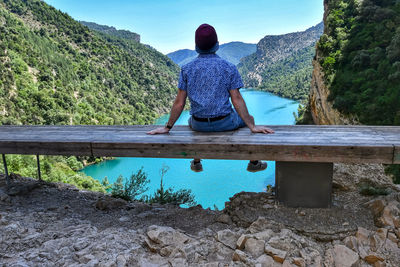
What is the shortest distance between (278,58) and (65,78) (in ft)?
431

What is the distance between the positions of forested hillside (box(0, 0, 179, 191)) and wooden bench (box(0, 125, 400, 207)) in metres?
→ 17.9

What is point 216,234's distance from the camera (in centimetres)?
274

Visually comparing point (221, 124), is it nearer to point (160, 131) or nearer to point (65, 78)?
point (160, 131)

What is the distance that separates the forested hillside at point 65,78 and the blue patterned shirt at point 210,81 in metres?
18.7

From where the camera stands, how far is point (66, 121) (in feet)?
140

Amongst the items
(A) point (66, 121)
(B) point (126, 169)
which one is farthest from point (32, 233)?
(A) point (66, 121)

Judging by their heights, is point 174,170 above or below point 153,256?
below

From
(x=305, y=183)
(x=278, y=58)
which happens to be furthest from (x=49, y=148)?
(x=278, y=58)

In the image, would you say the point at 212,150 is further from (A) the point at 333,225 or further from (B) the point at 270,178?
(B) the point at 270,178

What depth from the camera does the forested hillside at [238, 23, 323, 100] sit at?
427 ft

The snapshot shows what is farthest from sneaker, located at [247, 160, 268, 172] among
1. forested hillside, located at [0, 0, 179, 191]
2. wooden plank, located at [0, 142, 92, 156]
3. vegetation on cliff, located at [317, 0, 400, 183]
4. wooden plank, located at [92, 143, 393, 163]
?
forested hillside, located at [0, 0, 179, 191]

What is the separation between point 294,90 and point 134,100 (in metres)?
46.1

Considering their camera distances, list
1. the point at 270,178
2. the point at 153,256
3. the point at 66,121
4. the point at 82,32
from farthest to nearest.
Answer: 1. the point at 82,32
2. the point at 66,121
3. the point at 270,178
4. the point at 153,256

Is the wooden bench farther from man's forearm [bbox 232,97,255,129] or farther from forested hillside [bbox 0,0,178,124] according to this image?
forested hillside [bbox 0,0,178,124]
